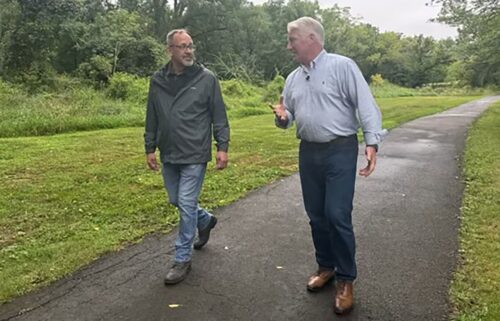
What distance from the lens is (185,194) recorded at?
155 inches

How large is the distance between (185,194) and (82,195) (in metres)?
3.13

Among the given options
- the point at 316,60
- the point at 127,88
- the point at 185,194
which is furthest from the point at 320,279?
the point at 127,88

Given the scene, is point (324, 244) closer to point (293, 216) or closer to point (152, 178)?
point (293, 216)

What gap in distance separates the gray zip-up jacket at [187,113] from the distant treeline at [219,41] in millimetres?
14342

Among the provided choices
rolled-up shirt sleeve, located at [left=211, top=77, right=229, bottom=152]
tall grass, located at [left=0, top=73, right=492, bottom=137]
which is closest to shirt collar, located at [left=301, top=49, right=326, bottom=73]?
rolled-up shirt sleeve, located at [left=211, top=77, right=229, bottom=152]

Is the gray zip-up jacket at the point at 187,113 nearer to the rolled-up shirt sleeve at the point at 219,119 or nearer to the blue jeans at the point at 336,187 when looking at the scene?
the rolled-up shirt sleeve at the point at 219,119

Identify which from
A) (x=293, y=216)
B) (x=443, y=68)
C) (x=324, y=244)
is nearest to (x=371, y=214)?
(x=293, y=216)

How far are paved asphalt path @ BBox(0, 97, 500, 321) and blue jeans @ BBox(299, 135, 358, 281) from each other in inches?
14.8

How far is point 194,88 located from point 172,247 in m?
1.58

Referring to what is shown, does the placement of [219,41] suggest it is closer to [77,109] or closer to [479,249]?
[77,109]

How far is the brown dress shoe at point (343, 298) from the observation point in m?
3.34

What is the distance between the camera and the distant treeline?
21.7 metres

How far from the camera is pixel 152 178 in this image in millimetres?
7590

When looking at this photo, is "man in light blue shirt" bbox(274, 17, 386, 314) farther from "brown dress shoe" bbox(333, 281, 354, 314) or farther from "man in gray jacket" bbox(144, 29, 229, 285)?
"man in gray jacket" bbox(144, 29, 229, 285)
